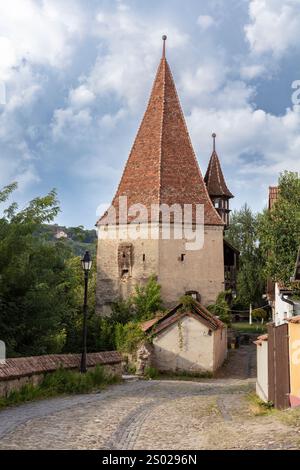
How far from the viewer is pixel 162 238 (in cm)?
3016

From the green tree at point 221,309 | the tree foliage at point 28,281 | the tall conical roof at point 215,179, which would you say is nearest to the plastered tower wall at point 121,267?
the green tree at point 221,309

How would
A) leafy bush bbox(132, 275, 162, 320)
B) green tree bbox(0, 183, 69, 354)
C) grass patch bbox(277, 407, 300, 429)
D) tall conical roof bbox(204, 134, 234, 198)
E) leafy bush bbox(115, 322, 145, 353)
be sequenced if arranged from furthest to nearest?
tall conical roof bbox(204, 134, 234, 198) → leafy bush bbox(132, 275, 162, 320) → leafy bush bbox(115, 322, 145, 353) → green tree bbox(0, 183, 69, 354) → grass patch bbox(277, 407, 300, 429)

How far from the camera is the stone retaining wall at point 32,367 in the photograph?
35.8 feet

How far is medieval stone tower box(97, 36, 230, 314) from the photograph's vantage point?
3019cm

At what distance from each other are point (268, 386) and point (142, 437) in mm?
4431

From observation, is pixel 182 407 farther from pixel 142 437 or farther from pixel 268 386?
pixel 142 437

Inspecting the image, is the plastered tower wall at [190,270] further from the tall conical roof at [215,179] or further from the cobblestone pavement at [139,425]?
the cobblestone pavement at [139,425]

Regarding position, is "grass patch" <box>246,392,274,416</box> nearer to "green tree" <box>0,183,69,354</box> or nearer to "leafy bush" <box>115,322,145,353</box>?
"green tree" <box>0,183,69,354</box>

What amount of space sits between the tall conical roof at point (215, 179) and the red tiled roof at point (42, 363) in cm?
2434

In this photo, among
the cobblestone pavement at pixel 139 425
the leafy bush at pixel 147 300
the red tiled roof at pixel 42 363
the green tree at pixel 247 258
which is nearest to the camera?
the cobblestone pavement at pixel 139 425

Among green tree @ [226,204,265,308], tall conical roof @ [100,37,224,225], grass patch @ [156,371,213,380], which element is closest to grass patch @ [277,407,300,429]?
grass patch @ [156,371,213,380]

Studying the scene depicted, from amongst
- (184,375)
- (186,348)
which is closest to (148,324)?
(186,348)

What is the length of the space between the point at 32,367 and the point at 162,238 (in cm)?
1849

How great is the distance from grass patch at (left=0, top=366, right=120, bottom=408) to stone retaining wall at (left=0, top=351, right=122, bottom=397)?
0.13 m
